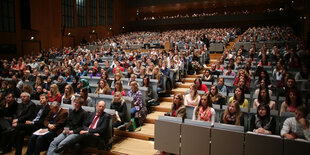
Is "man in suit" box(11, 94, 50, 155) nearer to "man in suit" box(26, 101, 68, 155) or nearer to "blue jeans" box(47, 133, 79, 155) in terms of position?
"man in suit" box(26, 101, 68, 155)

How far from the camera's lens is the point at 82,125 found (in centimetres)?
341

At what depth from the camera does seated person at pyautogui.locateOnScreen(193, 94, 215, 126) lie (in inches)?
123

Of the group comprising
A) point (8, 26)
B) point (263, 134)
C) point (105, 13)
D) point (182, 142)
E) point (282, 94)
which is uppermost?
point (105, 13)

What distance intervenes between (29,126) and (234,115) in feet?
9.72

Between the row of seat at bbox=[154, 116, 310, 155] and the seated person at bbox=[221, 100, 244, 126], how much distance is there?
32cm

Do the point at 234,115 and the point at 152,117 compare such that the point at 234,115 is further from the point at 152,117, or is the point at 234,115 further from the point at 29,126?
the point at 29,126

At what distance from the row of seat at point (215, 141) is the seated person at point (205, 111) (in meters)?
0.33

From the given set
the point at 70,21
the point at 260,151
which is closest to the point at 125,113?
the point at 260,151

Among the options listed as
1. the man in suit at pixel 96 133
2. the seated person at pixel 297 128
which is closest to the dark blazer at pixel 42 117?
the man in suit at pixel 96 133

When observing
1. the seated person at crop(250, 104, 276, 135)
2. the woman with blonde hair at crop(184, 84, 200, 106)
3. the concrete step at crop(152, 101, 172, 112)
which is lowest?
the concrete step at crop(152, 101, 172, 112)

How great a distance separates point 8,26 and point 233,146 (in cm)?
1228

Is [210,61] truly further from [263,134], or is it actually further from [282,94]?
[263,134]

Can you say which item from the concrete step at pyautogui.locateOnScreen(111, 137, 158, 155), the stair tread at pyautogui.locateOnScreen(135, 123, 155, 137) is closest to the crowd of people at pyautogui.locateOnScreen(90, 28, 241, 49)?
the stair tread at pyautogui.locateOnScreen(135, 123, 155, 137)

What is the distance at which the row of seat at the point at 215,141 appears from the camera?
239cm
